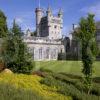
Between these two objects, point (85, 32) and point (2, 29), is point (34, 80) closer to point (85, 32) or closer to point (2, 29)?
point (85, 32)

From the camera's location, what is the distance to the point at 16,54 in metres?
25.0

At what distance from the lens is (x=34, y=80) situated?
70.3ft

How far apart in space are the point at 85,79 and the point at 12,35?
26.2 ft

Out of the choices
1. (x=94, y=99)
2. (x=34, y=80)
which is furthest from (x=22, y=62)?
(x=94, y=99)

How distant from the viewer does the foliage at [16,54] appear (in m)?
24.7

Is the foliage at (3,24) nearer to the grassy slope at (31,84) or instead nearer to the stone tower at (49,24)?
the grassy slope at (31,84)

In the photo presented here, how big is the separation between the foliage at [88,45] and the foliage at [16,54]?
501 centimetres

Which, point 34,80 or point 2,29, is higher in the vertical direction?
point 2,29

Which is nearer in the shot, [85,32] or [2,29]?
[85,32]

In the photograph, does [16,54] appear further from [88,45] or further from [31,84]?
[88,45]

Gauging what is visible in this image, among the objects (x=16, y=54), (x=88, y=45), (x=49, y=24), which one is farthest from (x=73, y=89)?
(x=49, y=24)

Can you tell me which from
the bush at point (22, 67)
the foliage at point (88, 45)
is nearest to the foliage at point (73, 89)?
the foliage at point (88, 45)

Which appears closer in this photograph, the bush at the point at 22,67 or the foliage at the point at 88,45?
the foliage at the point at 88,45

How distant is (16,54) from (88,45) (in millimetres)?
6213
